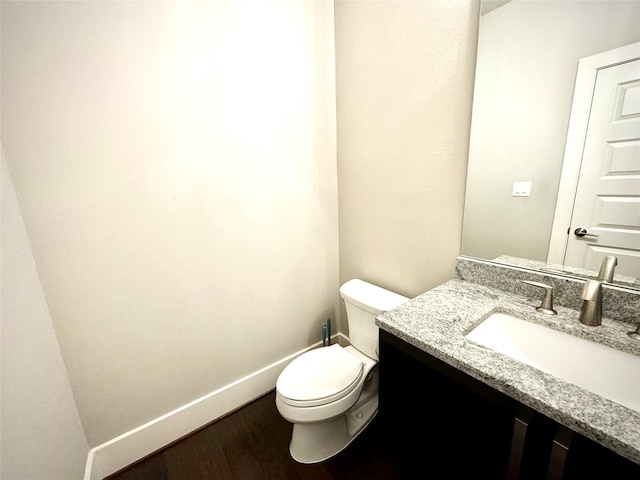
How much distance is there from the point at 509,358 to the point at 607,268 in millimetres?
464

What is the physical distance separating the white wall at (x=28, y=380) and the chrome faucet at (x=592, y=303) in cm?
168

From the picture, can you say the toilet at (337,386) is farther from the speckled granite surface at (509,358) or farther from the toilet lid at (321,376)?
the speckled granite surface at (509,358)

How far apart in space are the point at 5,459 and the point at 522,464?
4.29 ft

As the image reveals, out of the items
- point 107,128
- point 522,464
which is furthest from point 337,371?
point 107,128

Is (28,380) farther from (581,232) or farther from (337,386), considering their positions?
(581,232)

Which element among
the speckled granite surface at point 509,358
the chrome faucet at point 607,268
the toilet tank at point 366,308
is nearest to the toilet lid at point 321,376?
the toilet tank at point 366,308

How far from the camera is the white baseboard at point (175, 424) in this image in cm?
123

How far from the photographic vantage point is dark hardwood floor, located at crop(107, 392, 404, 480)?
123cm

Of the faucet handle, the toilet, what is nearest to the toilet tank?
the toilet

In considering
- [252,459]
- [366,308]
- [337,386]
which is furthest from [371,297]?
[252,459]

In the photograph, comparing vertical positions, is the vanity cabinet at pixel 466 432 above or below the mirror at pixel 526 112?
below

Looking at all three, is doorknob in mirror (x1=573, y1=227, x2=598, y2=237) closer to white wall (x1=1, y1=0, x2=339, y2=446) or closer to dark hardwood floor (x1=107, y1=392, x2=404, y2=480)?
dark hardwood floor (x1=107, y1=392, x2=404, y2=480)

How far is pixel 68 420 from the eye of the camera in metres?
1.04

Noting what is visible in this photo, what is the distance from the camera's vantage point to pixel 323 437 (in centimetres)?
129
